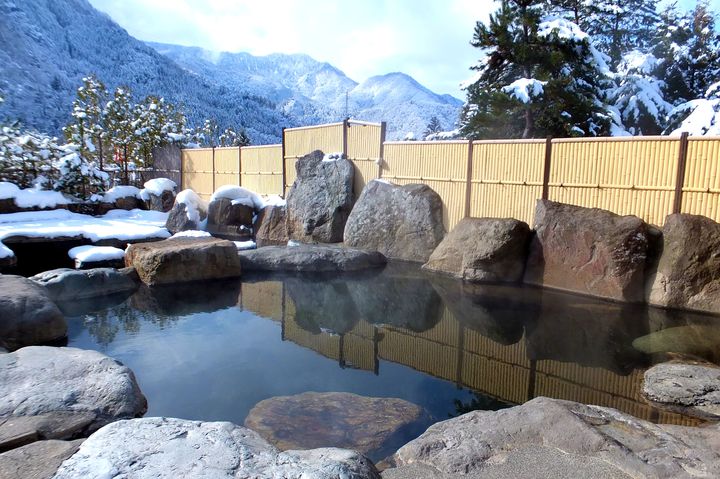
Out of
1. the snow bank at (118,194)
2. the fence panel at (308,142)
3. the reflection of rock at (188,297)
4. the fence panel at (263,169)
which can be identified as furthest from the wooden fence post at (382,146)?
the snow bank at (118,194)

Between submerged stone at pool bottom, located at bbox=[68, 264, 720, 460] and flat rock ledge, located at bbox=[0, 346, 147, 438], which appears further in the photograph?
submerged stone at pool bottom, located at bbox=[68, 264, 720, 460]

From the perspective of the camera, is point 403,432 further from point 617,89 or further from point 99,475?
point 617,89

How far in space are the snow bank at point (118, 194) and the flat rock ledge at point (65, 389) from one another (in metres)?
13.2

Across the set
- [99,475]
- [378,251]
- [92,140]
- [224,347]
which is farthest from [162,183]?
[99,475]

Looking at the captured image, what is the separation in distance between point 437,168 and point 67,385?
350 inches

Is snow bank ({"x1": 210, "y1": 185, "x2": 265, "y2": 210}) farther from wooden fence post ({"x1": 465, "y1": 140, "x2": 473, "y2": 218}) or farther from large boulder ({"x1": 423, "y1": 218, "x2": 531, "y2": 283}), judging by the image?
large boulder ({"x1": 423, "y1": 218, "x2": 531, "y2": 283})

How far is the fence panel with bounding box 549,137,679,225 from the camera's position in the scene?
806cm

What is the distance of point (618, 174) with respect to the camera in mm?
8547

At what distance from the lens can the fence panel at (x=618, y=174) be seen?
26.5 feet

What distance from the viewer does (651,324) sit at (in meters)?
6.55

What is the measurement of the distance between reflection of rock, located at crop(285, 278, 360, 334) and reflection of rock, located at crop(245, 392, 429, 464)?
209cm

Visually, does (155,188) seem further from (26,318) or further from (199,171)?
(26,318)

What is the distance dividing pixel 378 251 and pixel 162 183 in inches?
392

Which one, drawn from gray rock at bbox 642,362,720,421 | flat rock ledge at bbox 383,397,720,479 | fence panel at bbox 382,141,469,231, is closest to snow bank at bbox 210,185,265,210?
fence panel at bbox 382,141,469,231
